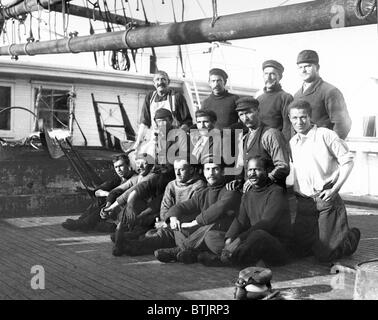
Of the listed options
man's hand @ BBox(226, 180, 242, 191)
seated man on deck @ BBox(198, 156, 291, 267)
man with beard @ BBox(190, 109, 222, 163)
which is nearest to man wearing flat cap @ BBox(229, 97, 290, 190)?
man's hand @ BBox(226, 180, 242, 191)

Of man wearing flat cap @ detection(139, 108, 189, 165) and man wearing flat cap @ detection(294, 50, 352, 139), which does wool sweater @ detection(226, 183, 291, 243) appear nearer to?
man wearing flat cap @ detection(294, 50, 352, 139)

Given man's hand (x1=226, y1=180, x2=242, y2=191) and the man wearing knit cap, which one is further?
the man wearing knit cap

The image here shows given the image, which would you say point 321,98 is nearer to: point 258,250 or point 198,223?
point 258,250

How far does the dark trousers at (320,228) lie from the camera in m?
5.75

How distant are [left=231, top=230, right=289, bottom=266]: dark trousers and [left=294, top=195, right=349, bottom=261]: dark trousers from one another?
578 mm

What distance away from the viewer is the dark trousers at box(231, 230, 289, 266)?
520 centimetres

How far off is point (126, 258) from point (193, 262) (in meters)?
0.77

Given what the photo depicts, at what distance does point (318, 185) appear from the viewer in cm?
571

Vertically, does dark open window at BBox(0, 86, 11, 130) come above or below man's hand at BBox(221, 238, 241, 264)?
above

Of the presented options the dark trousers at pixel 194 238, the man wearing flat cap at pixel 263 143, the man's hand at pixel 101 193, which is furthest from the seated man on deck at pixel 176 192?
the man's hand at pixel 101 193

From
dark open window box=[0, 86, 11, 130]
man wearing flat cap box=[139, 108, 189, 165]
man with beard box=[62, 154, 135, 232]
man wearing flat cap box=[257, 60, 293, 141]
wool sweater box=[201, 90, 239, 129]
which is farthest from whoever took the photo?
dark open window box=[0, 86, 11, 130]

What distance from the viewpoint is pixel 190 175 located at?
20.5 feet
